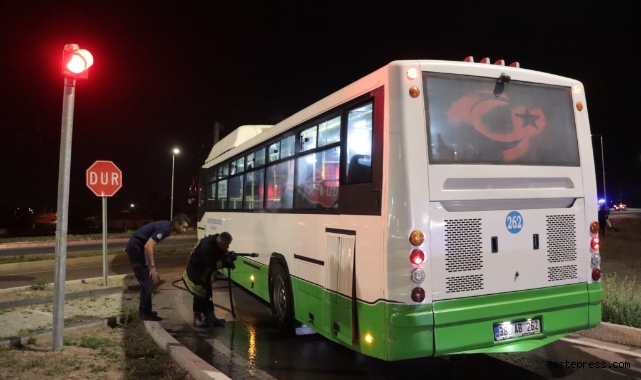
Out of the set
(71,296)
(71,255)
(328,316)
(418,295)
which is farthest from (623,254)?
(71,255)

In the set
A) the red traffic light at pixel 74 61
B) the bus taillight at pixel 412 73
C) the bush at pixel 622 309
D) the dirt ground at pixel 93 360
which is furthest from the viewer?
the bush at pixel 622 309

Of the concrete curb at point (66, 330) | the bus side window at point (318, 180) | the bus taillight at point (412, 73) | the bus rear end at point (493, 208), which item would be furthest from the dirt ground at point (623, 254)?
the concrete curb at point (66, 330)

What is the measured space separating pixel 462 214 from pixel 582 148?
75.9 inches

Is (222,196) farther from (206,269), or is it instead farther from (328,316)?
(328,316)

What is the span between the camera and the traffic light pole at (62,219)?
6.04m

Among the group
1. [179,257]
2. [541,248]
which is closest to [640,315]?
[541,248]

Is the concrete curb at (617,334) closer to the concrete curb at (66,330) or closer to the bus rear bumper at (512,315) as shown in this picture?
the bus rear bumper at (512,315)

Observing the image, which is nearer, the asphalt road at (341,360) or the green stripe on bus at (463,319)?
the green stripe on bus at (463,319)

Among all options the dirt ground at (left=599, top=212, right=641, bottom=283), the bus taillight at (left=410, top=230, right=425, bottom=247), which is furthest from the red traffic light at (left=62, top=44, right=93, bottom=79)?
the dirt ground at (left=599, top=212, right=641, bottom=283)

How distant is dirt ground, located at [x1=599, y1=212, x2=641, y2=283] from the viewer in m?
12.9

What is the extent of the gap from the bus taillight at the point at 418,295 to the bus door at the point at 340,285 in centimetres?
78

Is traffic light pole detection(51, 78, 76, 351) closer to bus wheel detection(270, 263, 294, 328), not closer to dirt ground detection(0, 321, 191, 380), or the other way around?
dirt ground detection(0, 321, 191, 380)

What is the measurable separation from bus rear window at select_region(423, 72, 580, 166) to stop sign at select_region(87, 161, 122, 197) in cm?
921

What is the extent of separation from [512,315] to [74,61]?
5.97m
